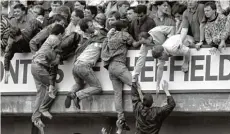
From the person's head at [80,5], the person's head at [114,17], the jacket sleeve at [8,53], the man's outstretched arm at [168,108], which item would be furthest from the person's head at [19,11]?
the man's outstretched arm at [168,108]

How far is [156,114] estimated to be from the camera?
2312 centimetres

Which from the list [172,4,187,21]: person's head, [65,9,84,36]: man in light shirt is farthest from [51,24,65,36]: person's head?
[172,4,187,21]: person's head

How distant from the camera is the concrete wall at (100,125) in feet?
80.2

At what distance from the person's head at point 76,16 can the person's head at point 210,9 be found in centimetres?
309

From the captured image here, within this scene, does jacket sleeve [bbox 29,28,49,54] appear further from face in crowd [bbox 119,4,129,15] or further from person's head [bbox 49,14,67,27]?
face in crowd [bbox 119,4,129,15]

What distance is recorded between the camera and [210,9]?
76.1ft

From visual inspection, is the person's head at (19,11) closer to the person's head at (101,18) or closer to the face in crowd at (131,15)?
the person's head at (101,18)

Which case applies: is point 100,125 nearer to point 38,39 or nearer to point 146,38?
point 38,39

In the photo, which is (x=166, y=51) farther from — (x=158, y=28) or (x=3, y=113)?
(x=3, y=113)

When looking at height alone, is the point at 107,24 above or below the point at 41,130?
above

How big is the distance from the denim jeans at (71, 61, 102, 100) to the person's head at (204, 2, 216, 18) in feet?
10.2

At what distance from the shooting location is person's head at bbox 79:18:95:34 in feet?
79.4

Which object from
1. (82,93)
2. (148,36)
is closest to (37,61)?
(82,93)

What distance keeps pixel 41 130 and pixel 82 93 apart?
1.54 m
